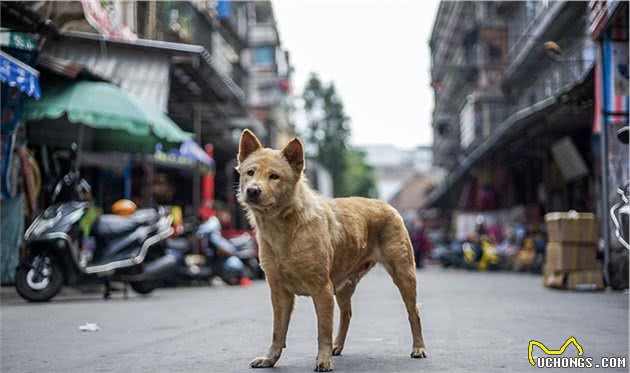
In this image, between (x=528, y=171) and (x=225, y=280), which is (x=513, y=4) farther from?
(x=225, y=280)

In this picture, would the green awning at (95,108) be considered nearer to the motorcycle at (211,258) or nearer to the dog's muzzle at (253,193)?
the motorcycle at (211,258)

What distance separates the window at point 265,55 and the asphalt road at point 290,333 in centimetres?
4423

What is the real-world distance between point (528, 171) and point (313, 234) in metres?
25.1

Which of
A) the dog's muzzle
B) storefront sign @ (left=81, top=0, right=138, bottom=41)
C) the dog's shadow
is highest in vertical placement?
storefront sign @ (left=81, top=0, right=138, bottom=41)

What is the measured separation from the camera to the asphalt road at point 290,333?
17.6 feet

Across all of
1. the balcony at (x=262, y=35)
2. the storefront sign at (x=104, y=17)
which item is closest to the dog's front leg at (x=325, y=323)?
the storefront sign at (x=104, y=17)

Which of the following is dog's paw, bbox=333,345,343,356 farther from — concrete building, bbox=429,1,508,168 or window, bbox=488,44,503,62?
window, bbox=488,44,503,62

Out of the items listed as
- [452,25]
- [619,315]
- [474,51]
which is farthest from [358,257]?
[452,25]

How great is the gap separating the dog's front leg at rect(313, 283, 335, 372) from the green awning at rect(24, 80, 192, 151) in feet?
26.2

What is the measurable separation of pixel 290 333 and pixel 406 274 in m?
1.95

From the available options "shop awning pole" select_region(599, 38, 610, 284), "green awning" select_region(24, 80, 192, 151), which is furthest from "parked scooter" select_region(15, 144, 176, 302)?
"shop awning pole" select_region(599, 38, 610, 284)

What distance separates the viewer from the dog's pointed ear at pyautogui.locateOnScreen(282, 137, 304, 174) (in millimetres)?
5082

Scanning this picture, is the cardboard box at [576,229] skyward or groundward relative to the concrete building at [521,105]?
groundward

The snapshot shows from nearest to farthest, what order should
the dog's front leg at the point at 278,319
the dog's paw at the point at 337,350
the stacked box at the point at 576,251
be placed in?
1. the dog's front leg at the point at 278,319
2. the dog's paw at the point at 337,350
3. the stacked box at the point at 576,251
